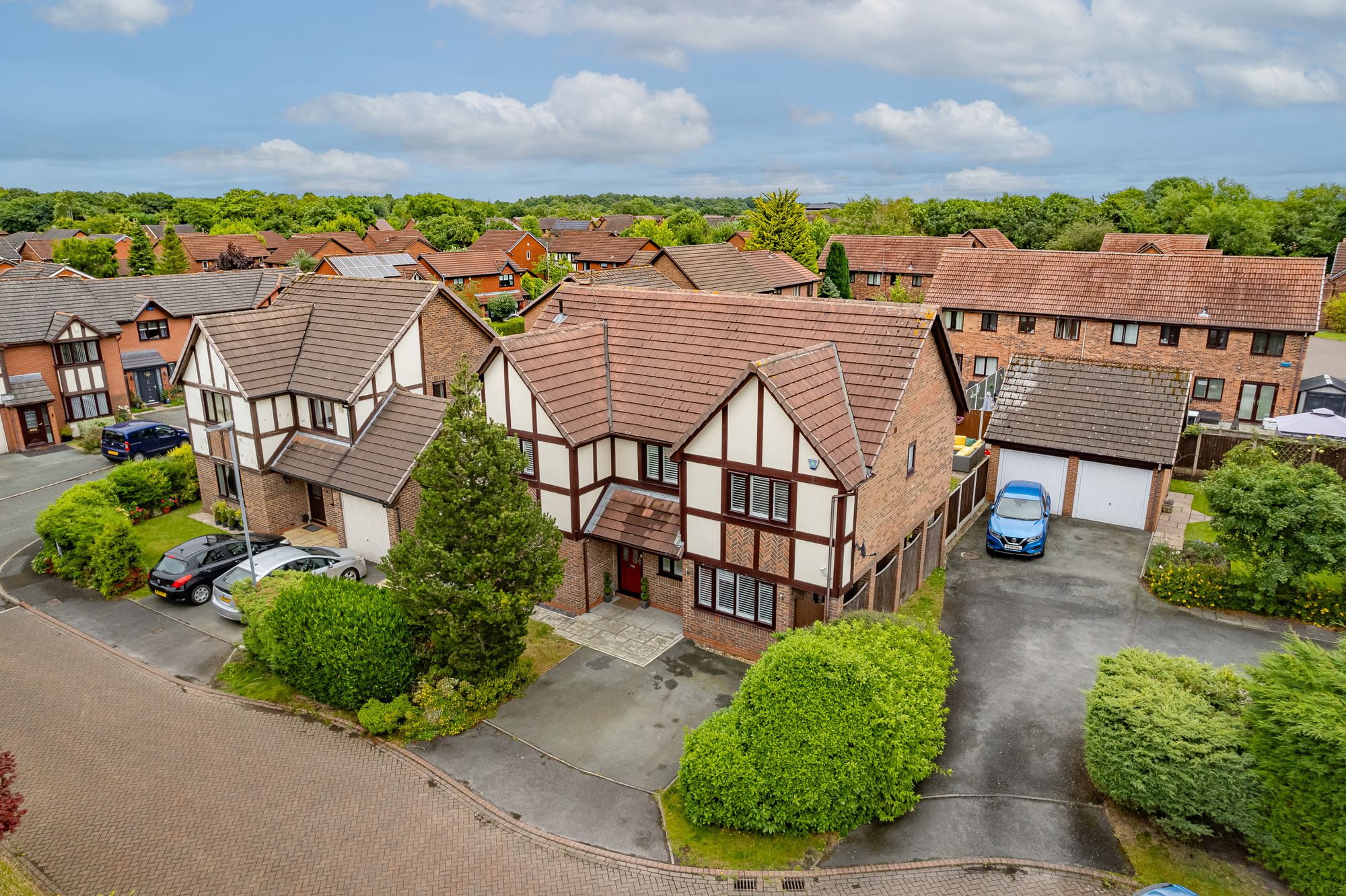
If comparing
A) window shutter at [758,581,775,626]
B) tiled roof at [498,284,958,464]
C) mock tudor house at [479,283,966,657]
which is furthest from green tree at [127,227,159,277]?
window shutter at [758,581,775,626]

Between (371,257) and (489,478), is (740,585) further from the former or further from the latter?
(371,257)

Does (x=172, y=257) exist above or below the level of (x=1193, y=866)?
above

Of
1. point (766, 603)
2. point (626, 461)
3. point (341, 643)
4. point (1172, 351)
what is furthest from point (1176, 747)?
point (1172, 351)

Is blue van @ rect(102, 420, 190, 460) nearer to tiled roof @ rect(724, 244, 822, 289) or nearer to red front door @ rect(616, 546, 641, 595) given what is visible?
red front door @ rect(616, 546, 641, 595)

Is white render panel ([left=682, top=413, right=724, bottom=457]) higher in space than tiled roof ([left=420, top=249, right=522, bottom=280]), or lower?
lower

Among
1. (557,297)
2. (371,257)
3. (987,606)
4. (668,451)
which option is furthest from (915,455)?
(371,257)

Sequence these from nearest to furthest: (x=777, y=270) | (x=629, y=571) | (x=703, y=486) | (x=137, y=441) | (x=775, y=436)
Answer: (x=775, y=436) → (x=703, y=486) → (x=629, y=571) → (x=137, y=441) → (x=777, y=270)

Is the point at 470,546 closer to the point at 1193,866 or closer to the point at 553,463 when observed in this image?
the point at 553,463
